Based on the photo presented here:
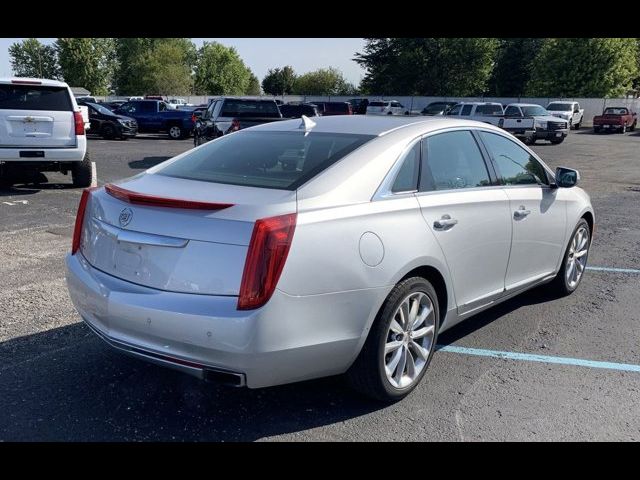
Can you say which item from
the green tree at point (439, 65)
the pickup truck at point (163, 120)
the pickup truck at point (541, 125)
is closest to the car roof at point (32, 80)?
the pickup truck at point (163, 120)

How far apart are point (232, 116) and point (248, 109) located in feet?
2.10

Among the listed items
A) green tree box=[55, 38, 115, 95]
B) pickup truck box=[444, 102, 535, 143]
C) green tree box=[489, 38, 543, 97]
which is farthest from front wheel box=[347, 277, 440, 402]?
green tree box=[55, 38, 115, 95]

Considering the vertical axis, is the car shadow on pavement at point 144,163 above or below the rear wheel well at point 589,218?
below

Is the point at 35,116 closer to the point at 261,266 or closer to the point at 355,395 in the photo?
the point at 355,395

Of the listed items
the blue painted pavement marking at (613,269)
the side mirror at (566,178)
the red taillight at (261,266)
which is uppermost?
the side mirror at (566,178)

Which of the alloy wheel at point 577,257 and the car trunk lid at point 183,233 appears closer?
the car trunk lid at point 183,233

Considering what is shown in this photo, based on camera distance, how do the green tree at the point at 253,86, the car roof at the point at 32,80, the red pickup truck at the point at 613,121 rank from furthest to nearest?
the green tree at the point at 253,86
the red pickup truck at the point at 613,121
the car roof at the point at 32,80

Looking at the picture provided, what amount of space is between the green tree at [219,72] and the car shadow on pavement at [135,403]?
97.6 meters

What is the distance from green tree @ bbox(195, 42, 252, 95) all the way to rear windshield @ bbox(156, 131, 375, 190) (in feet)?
319

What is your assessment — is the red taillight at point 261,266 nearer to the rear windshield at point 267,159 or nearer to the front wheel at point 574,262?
the rear windshield at point 267,159

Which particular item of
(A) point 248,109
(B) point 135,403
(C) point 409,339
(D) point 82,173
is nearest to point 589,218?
(C) point 409,339

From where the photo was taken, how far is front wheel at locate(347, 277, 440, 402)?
10.9 ft

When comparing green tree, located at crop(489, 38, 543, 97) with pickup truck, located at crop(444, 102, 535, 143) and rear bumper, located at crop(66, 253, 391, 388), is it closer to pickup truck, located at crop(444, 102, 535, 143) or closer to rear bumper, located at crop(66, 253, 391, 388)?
pickup truck, located at crop(444, 102, 535, 143)

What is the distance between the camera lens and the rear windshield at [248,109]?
15961 millimetres
